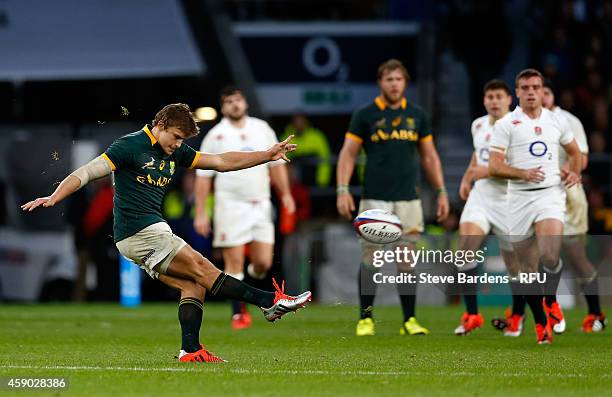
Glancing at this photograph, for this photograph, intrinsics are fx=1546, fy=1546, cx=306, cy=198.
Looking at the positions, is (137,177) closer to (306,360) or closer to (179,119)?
(179,119)

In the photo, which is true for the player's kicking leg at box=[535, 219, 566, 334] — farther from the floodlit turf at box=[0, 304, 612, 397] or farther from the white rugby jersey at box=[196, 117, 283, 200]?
the white rugby jersey at box=[196, 117, 283, 200]

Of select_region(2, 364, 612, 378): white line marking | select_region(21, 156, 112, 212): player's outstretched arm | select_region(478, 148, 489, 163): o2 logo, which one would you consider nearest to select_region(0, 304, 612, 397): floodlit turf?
select_region(2, 364, 612, 378): white line marking

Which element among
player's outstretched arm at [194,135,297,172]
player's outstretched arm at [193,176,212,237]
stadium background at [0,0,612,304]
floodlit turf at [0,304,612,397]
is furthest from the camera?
stadium background at [0,0,612,304]

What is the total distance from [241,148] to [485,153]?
272 centimetres

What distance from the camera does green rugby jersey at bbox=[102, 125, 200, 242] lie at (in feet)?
36.8

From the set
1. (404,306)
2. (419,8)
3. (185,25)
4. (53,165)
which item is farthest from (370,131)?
(419,8)

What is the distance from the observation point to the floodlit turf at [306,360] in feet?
32.1

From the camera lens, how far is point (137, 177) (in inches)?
446

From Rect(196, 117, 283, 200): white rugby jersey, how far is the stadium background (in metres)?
3.74

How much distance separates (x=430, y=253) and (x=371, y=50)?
37.3ft

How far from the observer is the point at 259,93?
89.5 ft

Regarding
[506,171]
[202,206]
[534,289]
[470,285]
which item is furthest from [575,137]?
[202,206]

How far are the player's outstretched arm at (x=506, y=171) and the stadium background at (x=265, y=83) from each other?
7.06 m

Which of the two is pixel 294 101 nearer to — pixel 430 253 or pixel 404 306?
pixel 430 253
